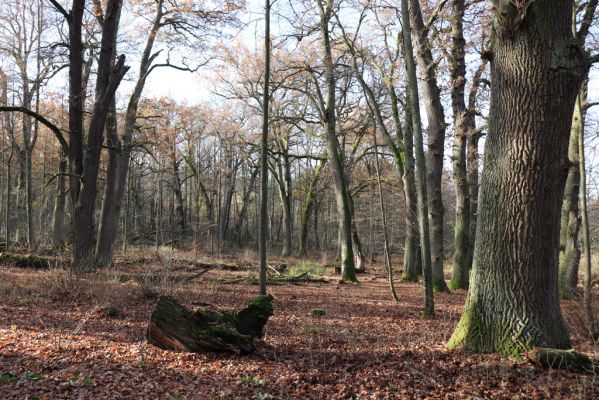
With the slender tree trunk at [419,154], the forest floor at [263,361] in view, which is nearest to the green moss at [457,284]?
the forest floor at [263,361]

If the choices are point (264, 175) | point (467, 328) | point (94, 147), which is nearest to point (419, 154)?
point (264, 175)

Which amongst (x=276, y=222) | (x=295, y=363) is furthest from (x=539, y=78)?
(x=276, y=222)

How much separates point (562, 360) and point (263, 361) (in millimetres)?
3214

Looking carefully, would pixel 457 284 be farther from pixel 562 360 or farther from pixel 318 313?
pixel 562 360

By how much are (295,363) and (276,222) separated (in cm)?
4788

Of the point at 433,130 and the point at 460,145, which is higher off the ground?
the point at 433,130

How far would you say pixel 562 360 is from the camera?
4.32m

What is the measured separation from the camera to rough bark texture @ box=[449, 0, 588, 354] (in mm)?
4656

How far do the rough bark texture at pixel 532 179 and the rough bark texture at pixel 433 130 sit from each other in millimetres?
5284

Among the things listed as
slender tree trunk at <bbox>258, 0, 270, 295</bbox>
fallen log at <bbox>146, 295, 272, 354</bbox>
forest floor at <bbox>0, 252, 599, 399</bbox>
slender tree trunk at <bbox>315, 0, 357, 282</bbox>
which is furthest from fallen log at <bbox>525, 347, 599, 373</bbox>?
slender tree trunk at <bbox>315, 0, 357, 282</bbox>

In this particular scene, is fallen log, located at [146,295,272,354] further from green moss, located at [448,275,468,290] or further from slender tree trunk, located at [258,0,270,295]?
green moss, located at [448,275,468,290]

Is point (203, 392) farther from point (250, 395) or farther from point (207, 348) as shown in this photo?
point (207, 348)

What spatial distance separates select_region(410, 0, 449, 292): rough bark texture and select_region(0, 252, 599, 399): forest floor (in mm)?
3822

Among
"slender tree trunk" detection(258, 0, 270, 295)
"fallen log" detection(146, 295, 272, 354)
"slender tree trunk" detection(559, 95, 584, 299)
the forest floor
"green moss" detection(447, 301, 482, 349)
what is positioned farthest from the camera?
"slender tree trunk" detection(559, 95, 584, 299)
